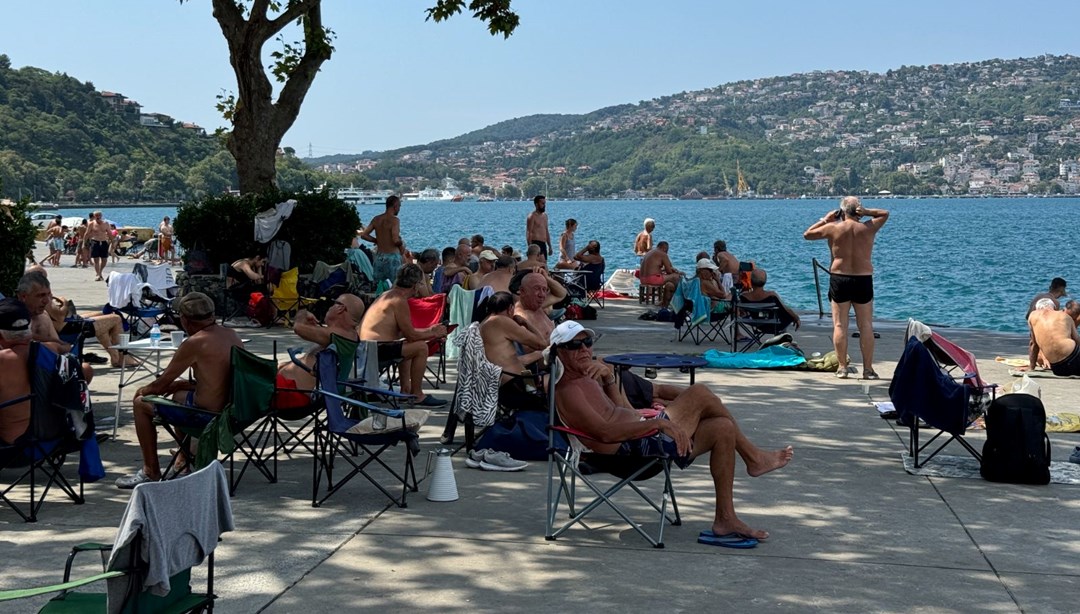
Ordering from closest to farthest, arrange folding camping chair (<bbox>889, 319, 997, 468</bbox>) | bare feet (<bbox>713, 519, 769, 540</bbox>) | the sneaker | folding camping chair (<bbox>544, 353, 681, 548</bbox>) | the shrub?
folding camping chair (<bbox>544, 353, 681, 548</bbox>)
bare feet (<bbox>713, 519, 769, 540</bbox>)
the sneaker
folding camping chair (<bbox>889, 319, 997, 468</bbox>)
the shrub

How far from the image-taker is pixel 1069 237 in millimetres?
86938

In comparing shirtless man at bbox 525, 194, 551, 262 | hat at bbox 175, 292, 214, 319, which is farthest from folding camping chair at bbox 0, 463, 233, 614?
shirtless man at bbox 525, 194, 551, 262

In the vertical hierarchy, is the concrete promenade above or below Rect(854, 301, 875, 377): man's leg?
below

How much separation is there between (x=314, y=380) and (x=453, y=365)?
4904 millimetres

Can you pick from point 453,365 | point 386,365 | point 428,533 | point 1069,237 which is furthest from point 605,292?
point 1069,237

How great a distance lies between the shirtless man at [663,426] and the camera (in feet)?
20.1

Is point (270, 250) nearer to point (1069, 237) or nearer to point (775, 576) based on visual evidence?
point (775, 576)

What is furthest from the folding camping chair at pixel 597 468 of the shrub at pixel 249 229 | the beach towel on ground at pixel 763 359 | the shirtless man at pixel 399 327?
the shrub at pixel 249 229

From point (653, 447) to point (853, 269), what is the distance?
6.30 m

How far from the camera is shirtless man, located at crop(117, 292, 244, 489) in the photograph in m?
7.01

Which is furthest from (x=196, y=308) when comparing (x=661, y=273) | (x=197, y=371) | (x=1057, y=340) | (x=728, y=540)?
(x=661, y=273)

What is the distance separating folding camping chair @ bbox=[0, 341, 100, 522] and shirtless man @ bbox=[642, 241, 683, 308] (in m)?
12.6

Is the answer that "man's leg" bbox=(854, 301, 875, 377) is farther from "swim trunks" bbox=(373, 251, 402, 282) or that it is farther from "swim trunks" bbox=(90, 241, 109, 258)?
"swim trunks" bbox=(90, 241, 109, 258)

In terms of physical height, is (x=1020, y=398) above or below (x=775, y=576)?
above
